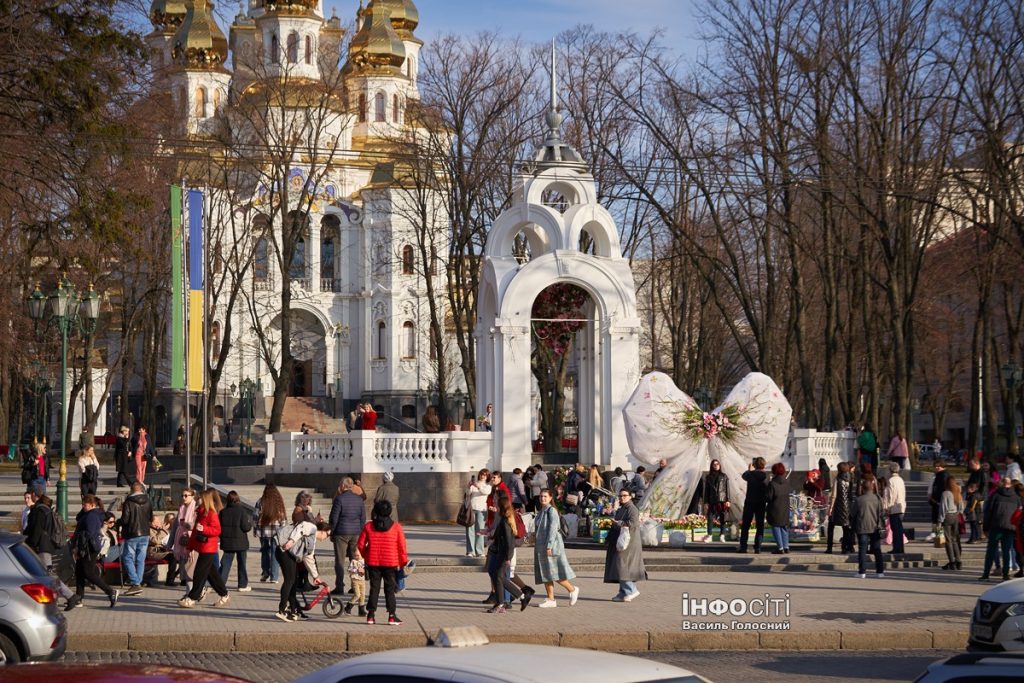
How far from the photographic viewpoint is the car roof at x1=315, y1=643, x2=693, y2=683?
5613 millimetres

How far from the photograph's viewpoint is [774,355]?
2464 inches

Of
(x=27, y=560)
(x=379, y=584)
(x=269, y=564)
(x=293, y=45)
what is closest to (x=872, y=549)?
(x=379, y=584)

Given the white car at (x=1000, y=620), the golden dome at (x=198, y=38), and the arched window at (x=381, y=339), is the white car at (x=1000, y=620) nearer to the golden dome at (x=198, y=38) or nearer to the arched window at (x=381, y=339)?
the golden dome at (x=198, y=38)

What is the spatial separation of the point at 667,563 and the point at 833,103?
70.7 feet

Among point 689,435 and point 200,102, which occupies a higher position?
point 200,102

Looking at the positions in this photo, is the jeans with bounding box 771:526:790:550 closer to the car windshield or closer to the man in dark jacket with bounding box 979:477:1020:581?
the man in dark jacket with bounding box 979:477:1020:581

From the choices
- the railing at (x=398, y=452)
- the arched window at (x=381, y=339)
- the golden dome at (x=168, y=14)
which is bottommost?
the railing at (x=398, y=452)

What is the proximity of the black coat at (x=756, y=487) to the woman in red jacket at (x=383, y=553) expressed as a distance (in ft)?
29.1

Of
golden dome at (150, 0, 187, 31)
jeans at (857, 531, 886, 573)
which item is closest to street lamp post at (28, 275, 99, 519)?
jeans at (857, 531, 886, 573)

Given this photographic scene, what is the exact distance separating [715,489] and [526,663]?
20.6 meters

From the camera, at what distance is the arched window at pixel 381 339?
85.1 m

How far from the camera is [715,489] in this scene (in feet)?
85.1

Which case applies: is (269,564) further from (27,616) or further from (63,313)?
(27,616)

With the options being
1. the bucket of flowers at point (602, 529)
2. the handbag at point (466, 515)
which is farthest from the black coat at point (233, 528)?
the bucket of flowers at point (602, 529)
